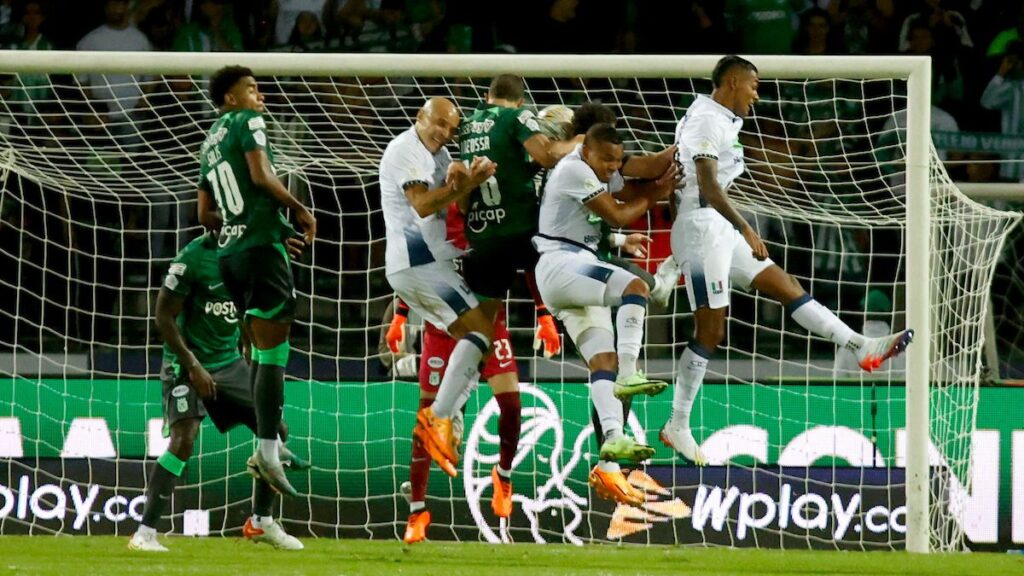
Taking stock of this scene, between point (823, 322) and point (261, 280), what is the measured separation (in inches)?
105

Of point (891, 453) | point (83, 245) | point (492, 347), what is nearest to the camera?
point (492, 347)

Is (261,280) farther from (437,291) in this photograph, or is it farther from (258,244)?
(437,291)

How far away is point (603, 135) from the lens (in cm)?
807

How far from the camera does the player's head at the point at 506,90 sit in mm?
8719

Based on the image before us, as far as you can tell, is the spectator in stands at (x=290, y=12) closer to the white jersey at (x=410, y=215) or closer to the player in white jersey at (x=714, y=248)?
the white jersey at (x=410, y=215)

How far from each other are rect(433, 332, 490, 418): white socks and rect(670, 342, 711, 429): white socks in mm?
984

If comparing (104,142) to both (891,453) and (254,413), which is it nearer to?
(254,413)

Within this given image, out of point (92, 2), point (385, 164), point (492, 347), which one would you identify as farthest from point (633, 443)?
point (92, 2)

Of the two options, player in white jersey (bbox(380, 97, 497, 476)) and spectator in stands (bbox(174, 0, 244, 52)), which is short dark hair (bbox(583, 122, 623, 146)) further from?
spectator in stands (bbox(174, 0, 244, 52))

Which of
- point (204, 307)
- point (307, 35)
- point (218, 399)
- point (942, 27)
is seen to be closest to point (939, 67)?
point (942, 27)

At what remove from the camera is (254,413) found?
8.89 metres

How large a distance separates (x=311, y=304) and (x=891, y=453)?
3560mm

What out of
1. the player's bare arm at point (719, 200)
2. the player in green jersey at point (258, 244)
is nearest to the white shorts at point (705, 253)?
the player's bare arm at point (719, 200)

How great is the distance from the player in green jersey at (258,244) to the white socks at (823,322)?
7.75 ft
